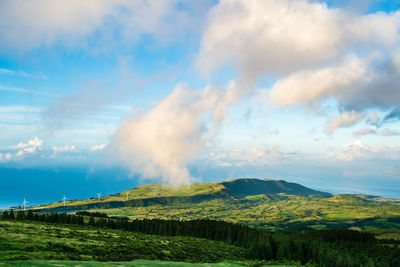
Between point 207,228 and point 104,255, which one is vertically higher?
point 104,255

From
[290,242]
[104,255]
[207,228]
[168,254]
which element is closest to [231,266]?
[168,254]

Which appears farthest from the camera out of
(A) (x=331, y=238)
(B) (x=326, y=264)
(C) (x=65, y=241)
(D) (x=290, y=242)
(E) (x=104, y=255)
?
(A) (x=331, y=238)

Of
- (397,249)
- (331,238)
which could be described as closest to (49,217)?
(331,238)

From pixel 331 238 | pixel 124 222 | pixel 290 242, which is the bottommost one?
pixel 331 238

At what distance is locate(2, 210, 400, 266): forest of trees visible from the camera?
125m

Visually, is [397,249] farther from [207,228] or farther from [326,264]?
[207,228]

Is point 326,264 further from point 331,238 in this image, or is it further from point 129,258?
point 129,258

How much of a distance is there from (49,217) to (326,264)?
163 meters

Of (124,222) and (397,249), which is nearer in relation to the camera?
(397,249)

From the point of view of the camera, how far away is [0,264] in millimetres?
30984

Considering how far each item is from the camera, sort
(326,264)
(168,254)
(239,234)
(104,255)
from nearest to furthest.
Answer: (104,255), (168,254), (326,264), (239,234)

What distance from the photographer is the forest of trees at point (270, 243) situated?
125000 millimetres

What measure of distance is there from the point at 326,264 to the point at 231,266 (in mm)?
80114

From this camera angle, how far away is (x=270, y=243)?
470ft
